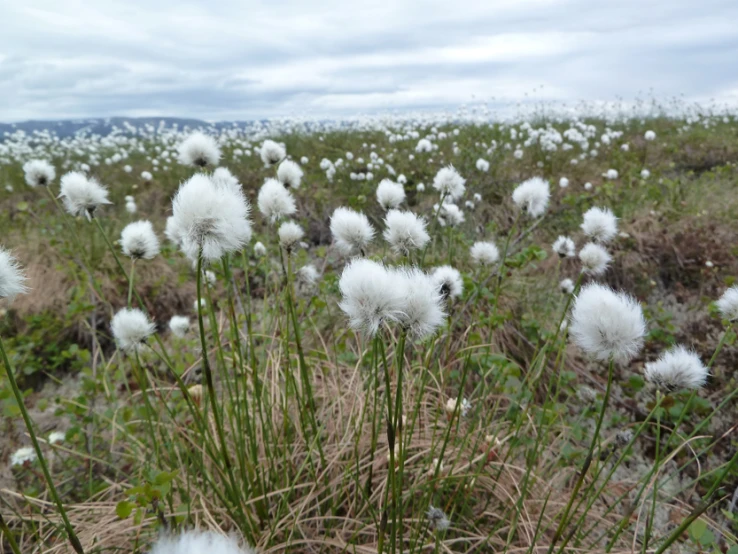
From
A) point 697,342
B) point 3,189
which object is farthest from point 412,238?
point 3,189

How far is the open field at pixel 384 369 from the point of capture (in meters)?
1.24

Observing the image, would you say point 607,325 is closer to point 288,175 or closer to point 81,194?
point 288,175

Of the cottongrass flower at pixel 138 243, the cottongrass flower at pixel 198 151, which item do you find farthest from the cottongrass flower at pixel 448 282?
the cottongrass flower at pixel 138 243

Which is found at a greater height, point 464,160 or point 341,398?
point 464,160

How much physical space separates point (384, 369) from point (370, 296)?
0.50m

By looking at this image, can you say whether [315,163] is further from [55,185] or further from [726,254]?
[726,254]

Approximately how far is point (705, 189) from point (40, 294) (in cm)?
750

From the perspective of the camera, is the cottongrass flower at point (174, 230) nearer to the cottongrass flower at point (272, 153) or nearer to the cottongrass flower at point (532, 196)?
the cottongrass flower at point (272, 153)

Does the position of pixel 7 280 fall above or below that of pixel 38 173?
below

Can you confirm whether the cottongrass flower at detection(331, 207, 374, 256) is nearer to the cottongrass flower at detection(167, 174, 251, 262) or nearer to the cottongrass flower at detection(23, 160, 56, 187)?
the cottongrass flower at detection(167, 174, 251, 262)

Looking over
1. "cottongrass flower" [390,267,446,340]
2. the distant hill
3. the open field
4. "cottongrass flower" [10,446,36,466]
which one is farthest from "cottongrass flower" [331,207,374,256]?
the distant hill

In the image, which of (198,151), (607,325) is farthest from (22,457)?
(607,325)

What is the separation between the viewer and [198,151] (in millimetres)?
1742

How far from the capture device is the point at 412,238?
1462 millimetres
